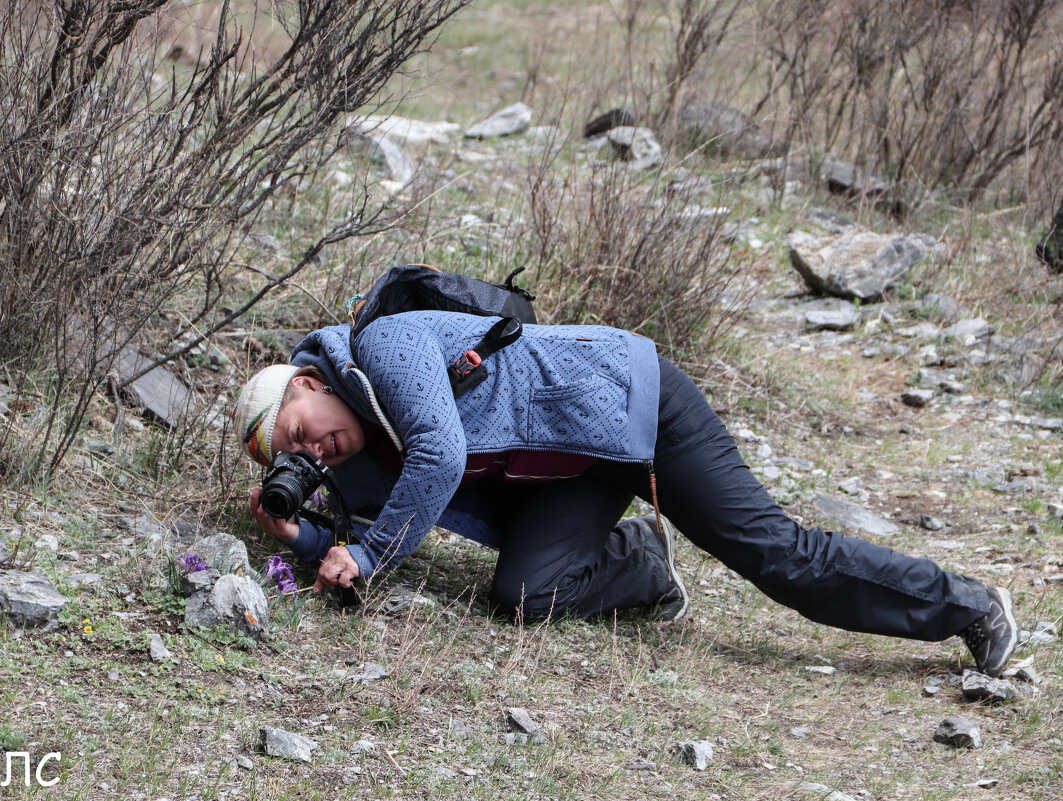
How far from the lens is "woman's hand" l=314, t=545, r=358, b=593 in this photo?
2.84 m

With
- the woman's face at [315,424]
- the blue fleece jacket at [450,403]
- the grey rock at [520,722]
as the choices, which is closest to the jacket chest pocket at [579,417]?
the blue fleece jacket at [450,403]

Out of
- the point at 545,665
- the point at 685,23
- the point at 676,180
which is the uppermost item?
the point at 685,23

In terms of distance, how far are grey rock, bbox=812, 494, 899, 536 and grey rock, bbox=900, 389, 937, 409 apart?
1402mm

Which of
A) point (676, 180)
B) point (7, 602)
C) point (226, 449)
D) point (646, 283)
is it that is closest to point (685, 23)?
point (676, 180)

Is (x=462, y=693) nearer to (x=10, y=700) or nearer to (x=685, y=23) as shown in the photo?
(x=10, y=700)

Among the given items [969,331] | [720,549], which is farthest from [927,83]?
[720,549]

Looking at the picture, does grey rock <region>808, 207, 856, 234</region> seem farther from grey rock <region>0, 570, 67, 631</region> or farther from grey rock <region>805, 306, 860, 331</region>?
grey rock <region>0, 570, 67, 631</region>

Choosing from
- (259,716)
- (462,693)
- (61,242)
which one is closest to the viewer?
(259,716)

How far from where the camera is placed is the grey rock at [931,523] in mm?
4387

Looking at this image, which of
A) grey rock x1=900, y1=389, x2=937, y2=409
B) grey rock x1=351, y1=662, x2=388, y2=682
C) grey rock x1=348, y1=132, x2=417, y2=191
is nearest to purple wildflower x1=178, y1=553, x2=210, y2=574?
grey rock x1=351, y1=662, x2=388, y2=682

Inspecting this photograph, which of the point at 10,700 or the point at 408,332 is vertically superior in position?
the point at 408,332

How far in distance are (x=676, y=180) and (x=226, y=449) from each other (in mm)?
3021

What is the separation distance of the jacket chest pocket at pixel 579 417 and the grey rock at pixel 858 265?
4274 millimetres

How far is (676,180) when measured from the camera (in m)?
5.71
